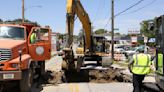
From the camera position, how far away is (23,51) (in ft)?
54.9

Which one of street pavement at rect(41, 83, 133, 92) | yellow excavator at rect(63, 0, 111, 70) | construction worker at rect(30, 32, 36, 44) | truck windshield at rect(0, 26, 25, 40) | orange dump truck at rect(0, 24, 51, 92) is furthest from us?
yellow excavator at rect(63, 0, 111, 70)

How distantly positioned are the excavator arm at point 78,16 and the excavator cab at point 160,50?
33.7ft

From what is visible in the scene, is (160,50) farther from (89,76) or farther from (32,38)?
(89,76)

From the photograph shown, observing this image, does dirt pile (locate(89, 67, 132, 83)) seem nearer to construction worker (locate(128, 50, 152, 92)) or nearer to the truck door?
the truck door

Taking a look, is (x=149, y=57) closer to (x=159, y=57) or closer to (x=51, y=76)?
(x=159, y=57)

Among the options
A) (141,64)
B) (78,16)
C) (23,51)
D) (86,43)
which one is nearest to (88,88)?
(23,51)

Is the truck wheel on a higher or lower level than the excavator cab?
lower

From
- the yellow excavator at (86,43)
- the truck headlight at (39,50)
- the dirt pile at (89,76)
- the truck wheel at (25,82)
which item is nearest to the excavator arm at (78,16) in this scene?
the yellow excavator at (86,43)

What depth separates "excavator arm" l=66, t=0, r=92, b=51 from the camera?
70.5ft

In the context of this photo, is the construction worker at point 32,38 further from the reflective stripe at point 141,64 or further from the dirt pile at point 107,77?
the reflective stripe at point 141,64

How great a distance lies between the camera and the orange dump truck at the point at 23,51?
1494 centimetres

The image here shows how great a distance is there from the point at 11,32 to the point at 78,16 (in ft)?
23.3

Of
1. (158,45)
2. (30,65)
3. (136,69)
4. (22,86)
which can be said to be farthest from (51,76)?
(158,45)

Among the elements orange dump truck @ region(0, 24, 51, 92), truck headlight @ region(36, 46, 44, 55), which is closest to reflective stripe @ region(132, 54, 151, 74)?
orange dump truck @ region(0, 24, 51, 92)
